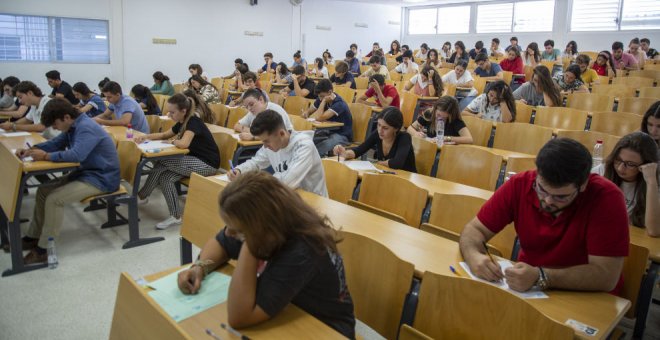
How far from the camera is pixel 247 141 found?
4.84 metres

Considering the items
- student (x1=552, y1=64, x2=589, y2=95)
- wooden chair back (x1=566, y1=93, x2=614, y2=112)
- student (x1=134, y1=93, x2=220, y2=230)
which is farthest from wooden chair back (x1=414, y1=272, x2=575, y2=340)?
student (x1=552, y1=64, x2=589, y2=95)

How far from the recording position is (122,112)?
18.8ft

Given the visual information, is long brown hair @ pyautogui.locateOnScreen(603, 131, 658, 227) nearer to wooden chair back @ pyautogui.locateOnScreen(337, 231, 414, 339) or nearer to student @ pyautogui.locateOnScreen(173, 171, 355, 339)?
wooden chair back @ pyautogui.locateOnScreen(337, 231, 414, 339)

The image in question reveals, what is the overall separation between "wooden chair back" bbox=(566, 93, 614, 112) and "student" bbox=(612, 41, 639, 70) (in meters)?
3.91

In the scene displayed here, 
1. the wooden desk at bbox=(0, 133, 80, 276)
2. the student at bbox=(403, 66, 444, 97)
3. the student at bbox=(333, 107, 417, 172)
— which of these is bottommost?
the wooden desk at bbox=(0, 133, 80, 276)

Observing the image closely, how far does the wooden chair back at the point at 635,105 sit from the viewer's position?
6.02 metres

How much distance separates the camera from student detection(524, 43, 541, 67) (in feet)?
33.5

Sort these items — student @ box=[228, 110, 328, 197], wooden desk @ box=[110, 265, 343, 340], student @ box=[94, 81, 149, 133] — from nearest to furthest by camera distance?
wooden desk @ box=[110, 265, 343, 340], student @ box=[228, 110, 328, 197], student @ box=[94, 81, 149, 133]

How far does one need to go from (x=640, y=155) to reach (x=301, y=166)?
6.41ft

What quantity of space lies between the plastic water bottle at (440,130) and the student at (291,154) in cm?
168

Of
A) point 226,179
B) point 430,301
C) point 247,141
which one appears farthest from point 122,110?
point 430,301

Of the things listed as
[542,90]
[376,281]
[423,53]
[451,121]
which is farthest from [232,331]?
[423,53]

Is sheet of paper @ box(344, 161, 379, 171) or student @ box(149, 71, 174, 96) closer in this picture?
sheet of paper @ box(344, 161, 379, 171)

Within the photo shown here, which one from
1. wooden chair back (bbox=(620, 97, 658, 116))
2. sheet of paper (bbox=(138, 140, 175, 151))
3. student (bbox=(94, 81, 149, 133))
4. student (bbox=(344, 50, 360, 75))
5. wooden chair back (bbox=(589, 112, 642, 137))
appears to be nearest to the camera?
sheet of paper (bbox=(138, 140, 175, 151))
